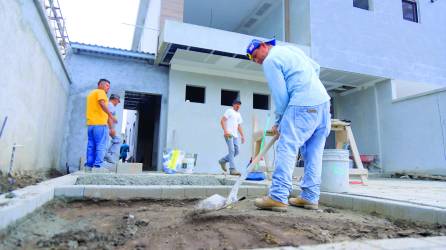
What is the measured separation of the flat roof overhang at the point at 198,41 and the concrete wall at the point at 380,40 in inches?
111

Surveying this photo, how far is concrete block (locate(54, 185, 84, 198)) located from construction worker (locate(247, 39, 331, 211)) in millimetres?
1652

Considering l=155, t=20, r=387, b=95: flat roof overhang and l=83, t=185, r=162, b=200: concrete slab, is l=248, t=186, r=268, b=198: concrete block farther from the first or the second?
l=155, t=20, r=387, b=95: flat roof overhang

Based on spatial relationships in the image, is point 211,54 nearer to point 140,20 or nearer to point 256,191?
point 256,191

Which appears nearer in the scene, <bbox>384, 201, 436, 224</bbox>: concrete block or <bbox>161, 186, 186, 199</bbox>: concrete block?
<bbox>384, 201, 436, 224</bbox>: concrete block

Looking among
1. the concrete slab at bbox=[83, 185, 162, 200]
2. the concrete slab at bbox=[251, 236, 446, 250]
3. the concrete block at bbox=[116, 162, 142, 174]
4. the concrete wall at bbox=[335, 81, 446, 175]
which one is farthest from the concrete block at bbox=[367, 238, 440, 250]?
the concrete wall at bbox=[335, 81, 446, 175]

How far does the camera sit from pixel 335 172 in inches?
142

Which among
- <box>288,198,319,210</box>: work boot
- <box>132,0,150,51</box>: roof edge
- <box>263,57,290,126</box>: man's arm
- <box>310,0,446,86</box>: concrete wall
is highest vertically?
<box>132,0,150,51</box>: roof edge

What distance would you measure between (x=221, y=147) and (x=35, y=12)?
6.44 metres

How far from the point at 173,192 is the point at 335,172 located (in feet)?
6.08

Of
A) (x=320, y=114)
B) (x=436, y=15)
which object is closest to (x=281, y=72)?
(x=320, y=114)

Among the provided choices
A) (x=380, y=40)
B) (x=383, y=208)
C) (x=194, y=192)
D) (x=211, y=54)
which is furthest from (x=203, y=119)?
(x=383, y=208)

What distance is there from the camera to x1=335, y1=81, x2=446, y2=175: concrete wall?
9180mm

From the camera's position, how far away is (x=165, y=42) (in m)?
7.86

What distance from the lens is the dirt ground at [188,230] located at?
5.24ft
